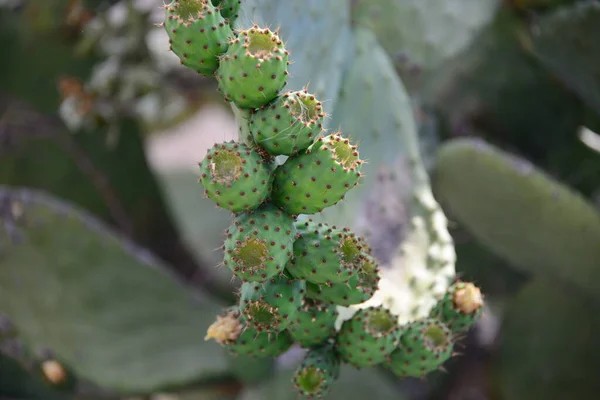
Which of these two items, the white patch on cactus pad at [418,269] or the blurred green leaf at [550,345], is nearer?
the white patch on cactus pad at [418,269]

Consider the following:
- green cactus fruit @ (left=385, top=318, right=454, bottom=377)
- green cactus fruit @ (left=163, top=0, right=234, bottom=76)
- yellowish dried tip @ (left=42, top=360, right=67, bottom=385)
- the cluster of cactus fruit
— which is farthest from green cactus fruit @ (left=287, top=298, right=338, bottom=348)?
yellowish dried tip @ (left=42, top=360, right=67, bottom=385)

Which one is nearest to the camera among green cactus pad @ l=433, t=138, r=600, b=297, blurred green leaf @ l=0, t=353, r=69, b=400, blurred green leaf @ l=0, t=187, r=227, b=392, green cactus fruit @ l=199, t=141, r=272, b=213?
green cactus fruit @ l=199, t=141, r=272, b=213

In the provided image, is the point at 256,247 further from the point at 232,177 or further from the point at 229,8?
the point at 229,8

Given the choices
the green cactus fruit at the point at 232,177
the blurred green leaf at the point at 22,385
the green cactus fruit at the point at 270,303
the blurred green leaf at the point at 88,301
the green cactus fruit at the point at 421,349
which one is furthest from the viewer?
the blurred green leaf at the point at 22,385

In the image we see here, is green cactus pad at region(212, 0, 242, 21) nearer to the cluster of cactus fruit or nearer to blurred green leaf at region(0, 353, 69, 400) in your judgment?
the cluster of cactus fruit

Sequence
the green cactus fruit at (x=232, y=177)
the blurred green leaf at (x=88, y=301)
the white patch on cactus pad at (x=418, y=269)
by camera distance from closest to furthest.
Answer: the green cactus fruit at (x=232, y=177) < the white patch on cactus pad at (x=418, y=269) < the blurred green leaf at (x=88, y=301)

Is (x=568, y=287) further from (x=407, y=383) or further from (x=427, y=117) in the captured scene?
(x=407, y=383)

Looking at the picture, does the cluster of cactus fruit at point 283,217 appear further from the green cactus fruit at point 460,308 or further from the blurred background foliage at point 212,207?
the blurred background foliage at point 212,207

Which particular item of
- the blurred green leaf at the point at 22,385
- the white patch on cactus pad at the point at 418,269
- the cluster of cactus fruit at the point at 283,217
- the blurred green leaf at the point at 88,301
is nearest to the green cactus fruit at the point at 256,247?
the cluster of cactus fruit at the point at 283,217
